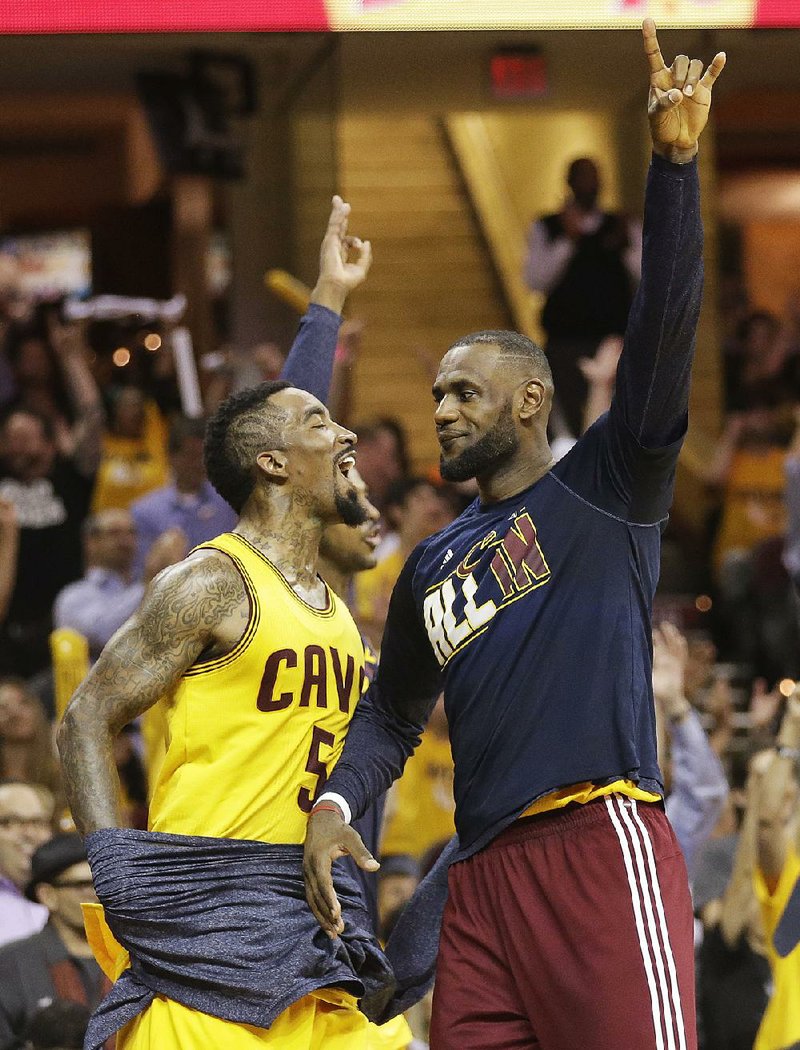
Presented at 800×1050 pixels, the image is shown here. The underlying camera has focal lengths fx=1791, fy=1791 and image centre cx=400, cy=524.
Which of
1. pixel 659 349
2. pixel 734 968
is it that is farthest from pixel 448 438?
pixel 734 968

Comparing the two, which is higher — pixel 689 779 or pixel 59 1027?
pixel 689 779

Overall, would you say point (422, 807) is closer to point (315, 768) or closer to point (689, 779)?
point (689, 779)

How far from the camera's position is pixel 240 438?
4.23 metres

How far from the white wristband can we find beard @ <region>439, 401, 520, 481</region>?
0.73 m

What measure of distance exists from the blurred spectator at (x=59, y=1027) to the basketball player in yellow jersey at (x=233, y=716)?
1429 mm

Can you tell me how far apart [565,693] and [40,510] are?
5910mm

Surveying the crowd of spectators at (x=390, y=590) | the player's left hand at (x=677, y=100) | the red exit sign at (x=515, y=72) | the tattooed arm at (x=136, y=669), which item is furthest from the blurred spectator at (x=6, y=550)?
the player's left hand at (x=677, y=100)

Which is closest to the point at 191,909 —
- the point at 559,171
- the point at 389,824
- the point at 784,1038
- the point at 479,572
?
the point at 479,572

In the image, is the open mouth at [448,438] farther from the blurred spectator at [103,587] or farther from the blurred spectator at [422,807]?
the blurred spectator at [103,587]

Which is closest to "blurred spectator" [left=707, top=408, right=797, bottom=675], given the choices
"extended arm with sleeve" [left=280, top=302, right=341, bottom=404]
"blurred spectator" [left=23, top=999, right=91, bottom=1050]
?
"extended arm with sleeve" [left=280, top=302, right=341, bottom=404]

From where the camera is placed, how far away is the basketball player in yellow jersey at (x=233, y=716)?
Result: 12.5 ft

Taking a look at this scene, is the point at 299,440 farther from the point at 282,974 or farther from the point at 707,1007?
the point at 707,1007

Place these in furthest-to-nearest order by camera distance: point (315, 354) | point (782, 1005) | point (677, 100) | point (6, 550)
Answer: point (6, 550)
point (782, 1005)
point (315, 354)
point (677, 100)

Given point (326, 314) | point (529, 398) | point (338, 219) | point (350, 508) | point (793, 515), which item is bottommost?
point (793, 515)
